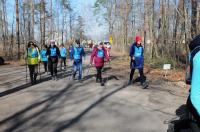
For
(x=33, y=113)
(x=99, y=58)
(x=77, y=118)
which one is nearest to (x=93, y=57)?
(x=99, y=58)

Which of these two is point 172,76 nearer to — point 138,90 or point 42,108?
point 138,90

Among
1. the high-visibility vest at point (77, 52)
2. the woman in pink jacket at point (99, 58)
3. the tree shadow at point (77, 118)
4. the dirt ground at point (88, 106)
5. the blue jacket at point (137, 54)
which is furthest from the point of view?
the high-visibility vest at point (77, 52)

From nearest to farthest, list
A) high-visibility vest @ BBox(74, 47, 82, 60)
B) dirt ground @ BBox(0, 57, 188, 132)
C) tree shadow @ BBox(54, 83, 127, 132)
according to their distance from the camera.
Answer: tree shadow @ BBox(54, 83, 127, 132)
dirt ground @ BBox(0, 57, 188, 132)
high-visibility vest @ BBox(74, 47, 82, 60)

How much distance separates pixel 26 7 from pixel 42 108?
57880 mm

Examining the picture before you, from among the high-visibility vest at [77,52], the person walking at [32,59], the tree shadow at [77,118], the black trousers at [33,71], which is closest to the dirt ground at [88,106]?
the tree shadow at [77,118]

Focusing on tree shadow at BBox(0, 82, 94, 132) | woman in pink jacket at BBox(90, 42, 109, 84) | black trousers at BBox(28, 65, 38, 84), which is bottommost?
tree shadow at BBox(0, 82, 94, 132)

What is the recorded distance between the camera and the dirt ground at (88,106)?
8789mm

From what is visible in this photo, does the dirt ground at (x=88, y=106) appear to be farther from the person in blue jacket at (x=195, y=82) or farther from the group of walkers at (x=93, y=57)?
the person in blue jacket at (x=195, y=82)

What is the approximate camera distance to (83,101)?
39.7 ft

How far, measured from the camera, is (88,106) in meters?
11.2

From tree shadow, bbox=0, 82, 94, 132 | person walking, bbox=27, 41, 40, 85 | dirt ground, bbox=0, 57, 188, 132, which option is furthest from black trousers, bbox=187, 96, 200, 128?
person walking, bbox=27, 41, 40, 85

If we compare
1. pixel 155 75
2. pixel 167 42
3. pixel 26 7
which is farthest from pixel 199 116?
pixel 26 7

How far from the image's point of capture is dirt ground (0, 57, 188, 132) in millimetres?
8789

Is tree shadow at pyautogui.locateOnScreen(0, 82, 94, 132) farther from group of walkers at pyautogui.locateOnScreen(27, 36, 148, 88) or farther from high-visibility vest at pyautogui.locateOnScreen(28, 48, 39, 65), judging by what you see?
high-visibility vest at pyautogui.locateOnScreen(28, 48, 39, 65)
